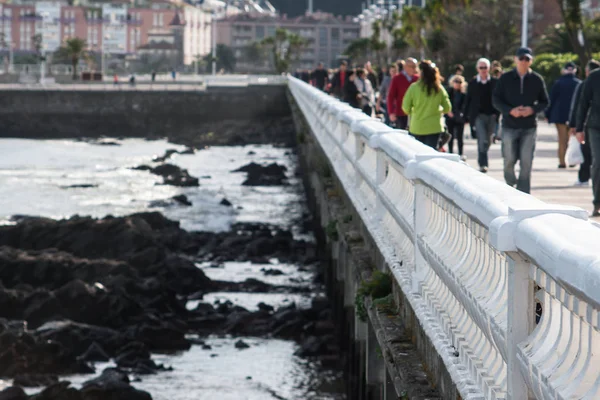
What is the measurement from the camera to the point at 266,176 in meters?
39.1

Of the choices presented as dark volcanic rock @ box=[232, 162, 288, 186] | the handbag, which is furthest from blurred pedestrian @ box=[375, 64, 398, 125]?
the handbag

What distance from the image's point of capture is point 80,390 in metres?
10.8

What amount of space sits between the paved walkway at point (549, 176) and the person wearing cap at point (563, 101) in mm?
367

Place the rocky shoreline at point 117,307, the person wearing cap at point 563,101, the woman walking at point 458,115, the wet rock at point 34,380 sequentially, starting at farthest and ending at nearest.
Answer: the woman walking at point 458,115 < the person wearing cap at point 563,101 < the rocky shoreline at point 117,307 < the wet rock at point 34,380

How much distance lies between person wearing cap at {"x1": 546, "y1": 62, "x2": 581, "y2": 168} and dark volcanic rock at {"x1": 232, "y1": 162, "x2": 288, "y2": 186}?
65.5 feet

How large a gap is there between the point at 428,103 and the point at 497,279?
9.75 metres

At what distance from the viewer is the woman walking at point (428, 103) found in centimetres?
1371

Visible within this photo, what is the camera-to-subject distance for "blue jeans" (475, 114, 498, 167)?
17.0 meters

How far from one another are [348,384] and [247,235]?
41.0 feet

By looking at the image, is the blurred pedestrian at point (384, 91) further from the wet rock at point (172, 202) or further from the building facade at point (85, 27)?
the building facade at point (85, 27)

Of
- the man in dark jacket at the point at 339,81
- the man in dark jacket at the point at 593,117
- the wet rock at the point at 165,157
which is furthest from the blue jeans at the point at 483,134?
the wet rock at the point at 165,157

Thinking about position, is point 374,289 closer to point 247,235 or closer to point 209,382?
point 209,382

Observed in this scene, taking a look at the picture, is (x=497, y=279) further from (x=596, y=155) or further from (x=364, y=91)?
(x=364, y=91)

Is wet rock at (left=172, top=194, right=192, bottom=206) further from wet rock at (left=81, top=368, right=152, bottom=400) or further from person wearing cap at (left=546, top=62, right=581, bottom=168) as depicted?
wet rock at (left=81, top=368, right=152, bottom=400)
